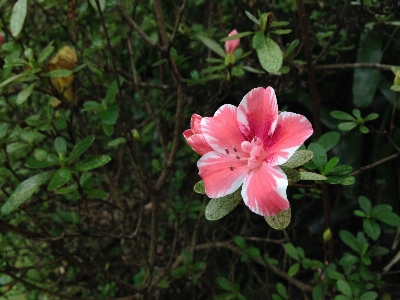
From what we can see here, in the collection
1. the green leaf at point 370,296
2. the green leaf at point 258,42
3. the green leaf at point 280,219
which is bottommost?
the green leaf at point 370,296

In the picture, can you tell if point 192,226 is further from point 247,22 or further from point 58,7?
point 58,7

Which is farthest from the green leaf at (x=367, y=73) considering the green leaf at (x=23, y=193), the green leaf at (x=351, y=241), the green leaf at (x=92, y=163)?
the green leaf at (x=23, y=193)

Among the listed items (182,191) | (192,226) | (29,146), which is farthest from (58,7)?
(192,226)

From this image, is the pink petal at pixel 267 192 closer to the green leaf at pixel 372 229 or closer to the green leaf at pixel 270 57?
the green leaf at pixel 270 57

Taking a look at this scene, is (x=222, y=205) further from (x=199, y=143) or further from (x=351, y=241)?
(x=351, y=241)

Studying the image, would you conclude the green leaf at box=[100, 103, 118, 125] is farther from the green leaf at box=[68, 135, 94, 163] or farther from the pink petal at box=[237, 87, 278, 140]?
the pink petal at box=[237, 87, 278, 140]

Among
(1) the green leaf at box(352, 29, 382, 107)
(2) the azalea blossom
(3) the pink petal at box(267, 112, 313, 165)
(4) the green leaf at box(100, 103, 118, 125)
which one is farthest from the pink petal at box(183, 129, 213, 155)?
(1) the green leaf at box(352, 29, 382, 107)
